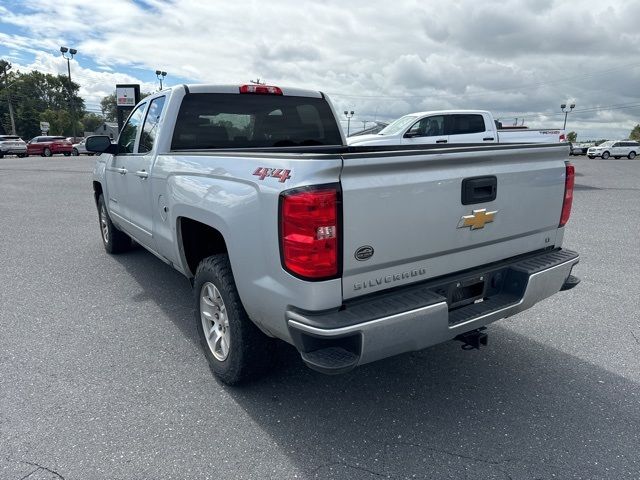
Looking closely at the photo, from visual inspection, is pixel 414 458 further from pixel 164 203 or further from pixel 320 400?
pixel 164 203

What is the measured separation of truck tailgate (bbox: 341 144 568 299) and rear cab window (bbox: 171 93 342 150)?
2126mm

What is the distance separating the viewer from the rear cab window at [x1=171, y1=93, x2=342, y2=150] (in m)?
3.96

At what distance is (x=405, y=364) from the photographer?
3.35 meters

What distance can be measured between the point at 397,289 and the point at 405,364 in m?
1.10

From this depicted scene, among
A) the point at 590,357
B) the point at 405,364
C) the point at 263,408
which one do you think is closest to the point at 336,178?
the point at 263,408

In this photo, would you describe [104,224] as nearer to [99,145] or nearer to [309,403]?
[99,145]

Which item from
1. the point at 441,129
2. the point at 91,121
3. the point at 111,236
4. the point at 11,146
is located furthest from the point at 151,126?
the point at 91,121

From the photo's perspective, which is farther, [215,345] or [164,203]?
[164,203]

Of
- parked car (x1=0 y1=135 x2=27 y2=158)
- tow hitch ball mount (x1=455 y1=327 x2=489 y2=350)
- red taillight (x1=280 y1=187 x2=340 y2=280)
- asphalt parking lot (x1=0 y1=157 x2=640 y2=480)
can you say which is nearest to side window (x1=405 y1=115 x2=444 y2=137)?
asphalt parking lot (x1=0 y1=157 x2=640 y2=480)

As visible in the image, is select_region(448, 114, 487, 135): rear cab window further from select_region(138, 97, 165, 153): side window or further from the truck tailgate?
the truck tailgate

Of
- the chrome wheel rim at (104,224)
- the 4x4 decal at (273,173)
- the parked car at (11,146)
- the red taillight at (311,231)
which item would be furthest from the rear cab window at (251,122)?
the parked car at (11,146)

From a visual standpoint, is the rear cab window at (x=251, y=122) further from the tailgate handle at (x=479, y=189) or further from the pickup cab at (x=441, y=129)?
the pickup cab at (x=441, y=129)

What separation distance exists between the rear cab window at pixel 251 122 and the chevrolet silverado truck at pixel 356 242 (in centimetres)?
14

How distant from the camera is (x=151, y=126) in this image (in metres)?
4.20
